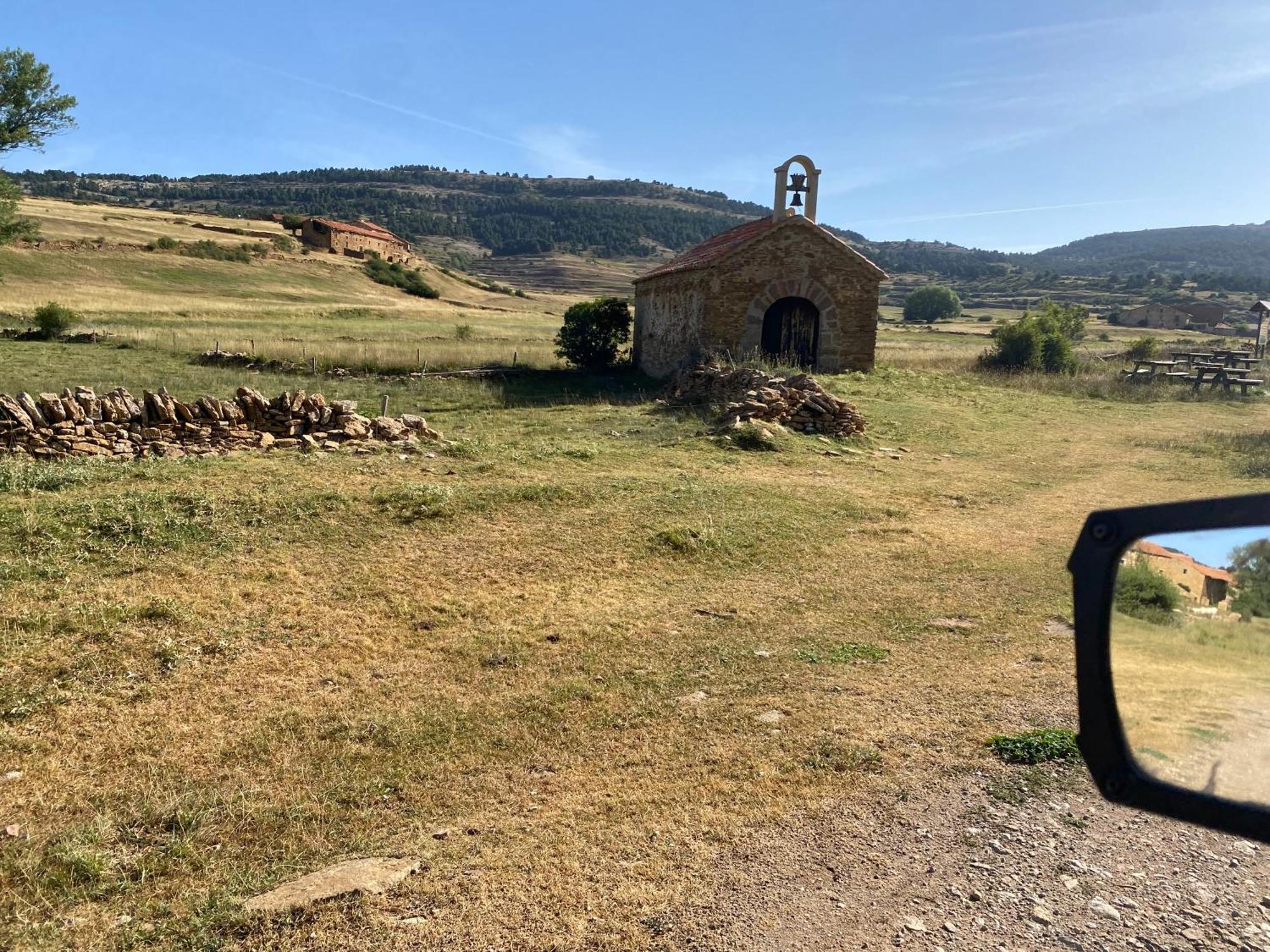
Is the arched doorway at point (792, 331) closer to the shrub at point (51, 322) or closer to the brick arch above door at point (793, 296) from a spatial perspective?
the brick arch above door at point (793, 296)

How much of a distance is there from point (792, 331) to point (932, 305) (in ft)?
253

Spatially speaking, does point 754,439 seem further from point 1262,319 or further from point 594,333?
point 1262,319

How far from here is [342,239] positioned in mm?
86438

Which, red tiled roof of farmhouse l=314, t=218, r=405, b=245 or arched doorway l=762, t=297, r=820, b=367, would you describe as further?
red tiled roof of farmhouse l=314, t=218, r=405, b=245

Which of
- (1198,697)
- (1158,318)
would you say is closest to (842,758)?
(1198,697)

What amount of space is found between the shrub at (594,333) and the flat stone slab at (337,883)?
23.6 m

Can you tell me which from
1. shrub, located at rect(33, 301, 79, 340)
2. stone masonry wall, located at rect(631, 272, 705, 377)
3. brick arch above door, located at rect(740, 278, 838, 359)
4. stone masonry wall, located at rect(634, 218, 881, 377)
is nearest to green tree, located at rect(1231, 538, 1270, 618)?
stone masonry wall, located at rect(634, 218, 881, 377)

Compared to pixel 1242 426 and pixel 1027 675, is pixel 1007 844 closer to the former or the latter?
pixel 1027 675

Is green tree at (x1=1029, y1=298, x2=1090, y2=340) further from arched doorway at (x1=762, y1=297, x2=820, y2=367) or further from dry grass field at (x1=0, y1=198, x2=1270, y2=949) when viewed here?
dry grass field at (x1=0, y1=198, x2=1270, y2=949)

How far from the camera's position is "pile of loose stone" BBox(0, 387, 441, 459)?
10031 mm

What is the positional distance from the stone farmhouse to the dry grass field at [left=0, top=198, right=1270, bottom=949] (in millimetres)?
2146

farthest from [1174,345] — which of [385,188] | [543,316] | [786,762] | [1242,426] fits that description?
[385,188]

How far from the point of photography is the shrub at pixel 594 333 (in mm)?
26125

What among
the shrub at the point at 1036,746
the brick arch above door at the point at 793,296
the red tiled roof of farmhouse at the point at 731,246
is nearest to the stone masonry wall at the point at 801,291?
the brick arch above door at the point at 793,296
